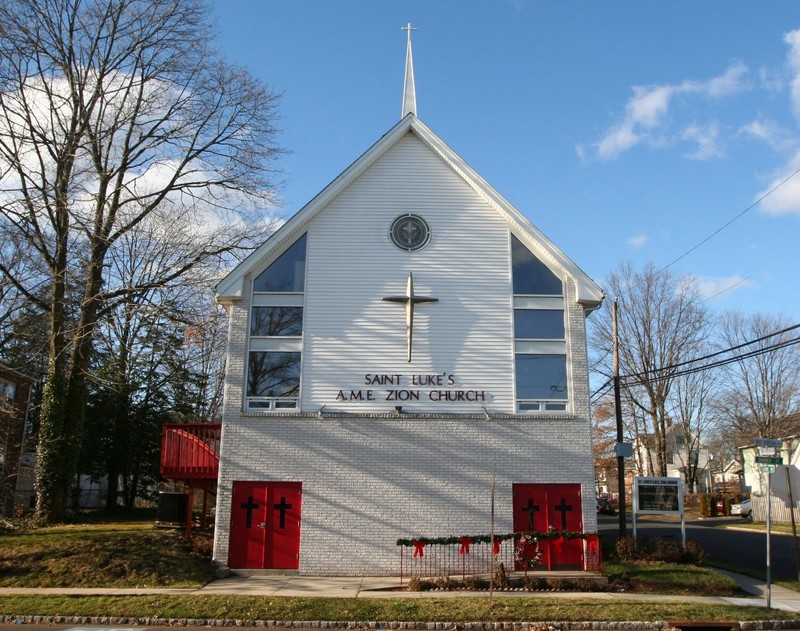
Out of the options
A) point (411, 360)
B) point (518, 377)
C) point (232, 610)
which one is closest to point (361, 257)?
point (411, 360)

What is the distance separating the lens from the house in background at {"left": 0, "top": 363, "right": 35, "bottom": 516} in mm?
27984

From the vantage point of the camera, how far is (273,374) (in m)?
19.3

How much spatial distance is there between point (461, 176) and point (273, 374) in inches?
305

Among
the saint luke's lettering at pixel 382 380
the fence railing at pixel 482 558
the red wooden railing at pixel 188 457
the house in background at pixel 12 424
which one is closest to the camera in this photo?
the fence railing at pixel 482 558

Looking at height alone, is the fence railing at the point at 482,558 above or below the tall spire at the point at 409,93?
below

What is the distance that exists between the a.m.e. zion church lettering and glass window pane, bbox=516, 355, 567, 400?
3.49ft

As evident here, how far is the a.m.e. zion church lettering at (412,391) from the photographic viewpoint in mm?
18922

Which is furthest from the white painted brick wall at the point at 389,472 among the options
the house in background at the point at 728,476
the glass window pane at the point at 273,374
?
the house in background at the point at 728,476

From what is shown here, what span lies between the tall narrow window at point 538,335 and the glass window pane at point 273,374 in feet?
19.6

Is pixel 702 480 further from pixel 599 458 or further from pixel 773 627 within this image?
pixel 773 627

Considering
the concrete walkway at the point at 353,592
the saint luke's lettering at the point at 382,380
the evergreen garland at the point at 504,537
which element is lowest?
the concrete walkway at the point at 353,592

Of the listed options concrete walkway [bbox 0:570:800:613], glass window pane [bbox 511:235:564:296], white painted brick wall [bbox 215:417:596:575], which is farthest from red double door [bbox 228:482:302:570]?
glass window pane [bbox 511:235:564:296]

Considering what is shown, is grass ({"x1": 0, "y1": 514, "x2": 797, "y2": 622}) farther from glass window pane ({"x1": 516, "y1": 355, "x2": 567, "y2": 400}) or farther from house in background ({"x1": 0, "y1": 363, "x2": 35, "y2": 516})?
house in background ({"x1": 0, "y1": 363, "x2": 35, "y2": 516})

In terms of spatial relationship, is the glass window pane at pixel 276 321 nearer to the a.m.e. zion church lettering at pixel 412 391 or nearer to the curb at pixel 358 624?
the a.m.e. zion church lettering at pixel 412 391
